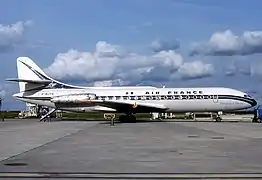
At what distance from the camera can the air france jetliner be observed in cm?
5756

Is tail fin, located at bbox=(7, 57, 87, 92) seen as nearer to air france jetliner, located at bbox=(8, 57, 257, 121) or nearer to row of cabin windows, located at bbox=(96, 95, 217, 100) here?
air france jetliner, located at bbox=(8, 57, 257, 121)

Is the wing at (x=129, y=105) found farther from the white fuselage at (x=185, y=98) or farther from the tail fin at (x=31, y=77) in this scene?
the tail fin at (x=31, y=77)

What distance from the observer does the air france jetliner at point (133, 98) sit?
57.6 meters

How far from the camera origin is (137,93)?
5938 cm

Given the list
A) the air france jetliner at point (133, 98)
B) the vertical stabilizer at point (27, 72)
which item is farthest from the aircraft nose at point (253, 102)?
the vertical stabilizer at point (27, 72)

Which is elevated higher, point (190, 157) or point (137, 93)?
point (137, 93)

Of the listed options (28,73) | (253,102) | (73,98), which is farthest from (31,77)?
(253,102)

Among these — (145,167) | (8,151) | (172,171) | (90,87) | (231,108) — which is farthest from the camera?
(90,87)

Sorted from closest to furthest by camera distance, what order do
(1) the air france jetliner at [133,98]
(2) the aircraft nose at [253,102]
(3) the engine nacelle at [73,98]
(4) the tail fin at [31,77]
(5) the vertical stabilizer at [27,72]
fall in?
1. (1) the air france jetliner at [133,98]
2. (2) the aircraft nose at [253,102]
3. (3) the engine nacelle at [73,98]
4. (4) the tail fin at [31,77]
5. (5) the vertical stabilizer at [27,72]

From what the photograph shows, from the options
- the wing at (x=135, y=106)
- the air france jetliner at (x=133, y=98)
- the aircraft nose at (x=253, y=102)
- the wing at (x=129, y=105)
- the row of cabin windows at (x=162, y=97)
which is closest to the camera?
the row of cabin windows at (x=162, y=97)

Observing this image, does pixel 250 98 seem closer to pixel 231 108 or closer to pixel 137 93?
pixel 231 108

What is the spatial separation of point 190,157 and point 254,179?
5.31m

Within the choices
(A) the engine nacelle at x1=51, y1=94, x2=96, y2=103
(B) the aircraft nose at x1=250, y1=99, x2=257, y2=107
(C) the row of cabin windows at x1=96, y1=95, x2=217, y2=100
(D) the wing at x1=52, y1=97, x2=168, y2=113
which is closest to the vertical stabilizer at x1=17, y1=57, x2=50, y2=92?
(A) the engine nacelle at x1=51, y1=94, x2=96, y2=103

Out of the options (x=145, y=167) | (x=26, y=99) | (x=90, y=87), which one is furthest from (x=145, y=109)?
(x=145, y=167)
